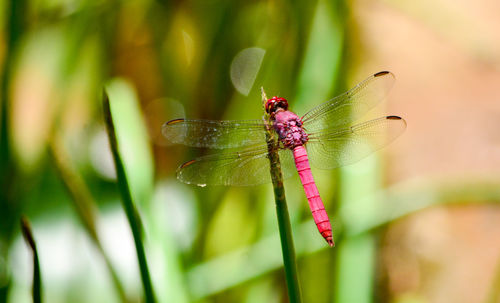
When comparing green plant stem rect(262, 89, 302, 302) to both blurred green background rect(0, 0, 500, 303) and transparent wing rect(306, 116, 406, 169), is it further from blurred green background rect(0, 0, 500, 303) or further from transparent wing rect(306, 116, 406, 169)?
transparent wing rect(306, 116, 406, 169)

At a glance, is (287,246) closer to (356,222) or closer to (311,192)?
(311,192)

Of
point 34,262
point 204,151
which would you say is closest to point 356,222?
point 204,151

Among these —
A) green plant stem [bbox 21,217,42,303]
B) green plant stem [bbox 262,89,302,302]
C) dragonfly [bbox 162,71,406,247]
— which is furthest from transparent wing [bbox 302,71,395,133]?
green plant stem [bbox 21,217,42,303]

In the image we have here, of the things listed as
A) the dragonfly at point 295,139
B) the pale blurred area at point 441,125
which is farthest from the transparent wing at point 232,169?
the pale blurred area at point 441,125

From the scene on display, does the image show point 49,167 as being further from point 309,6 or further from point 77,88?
point 309,6

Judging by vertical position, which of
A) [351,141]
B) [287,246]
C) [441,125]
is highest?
[441,125]

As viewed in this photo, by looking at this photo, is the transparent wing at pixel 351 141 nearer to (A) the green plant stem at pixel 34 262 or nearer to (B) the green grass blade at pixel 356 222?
(B) the green grass blade at pixel 356 222
